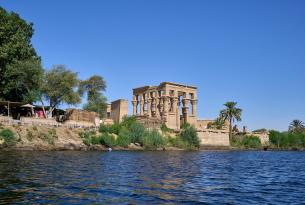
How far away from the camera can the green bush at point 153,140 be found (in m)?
67.3

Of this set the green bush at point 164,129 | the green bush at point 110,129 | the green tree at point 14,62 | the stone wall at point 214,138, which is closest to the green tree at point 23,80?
the green tree at point 14,62

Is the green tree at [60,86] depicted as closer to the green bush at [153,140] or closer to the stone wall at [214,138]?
the green bush at [153,140]

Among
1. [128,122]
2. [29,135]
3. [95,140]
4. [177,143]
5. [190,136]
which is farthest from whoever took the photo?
[190,136]

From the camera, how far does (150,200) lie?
14430 millimetres

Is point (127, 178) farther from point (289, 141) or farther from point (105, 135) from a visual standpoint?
point (289, 141)

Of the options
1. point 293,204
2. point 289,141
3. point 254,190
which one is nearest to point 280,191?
point 254,190

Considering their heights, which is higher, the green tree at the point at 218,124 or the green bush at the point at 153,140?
the green tree at the point at 218,124

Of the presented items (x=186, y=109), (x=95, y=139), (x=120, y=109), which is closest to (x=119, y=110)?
(x=120, y=109)

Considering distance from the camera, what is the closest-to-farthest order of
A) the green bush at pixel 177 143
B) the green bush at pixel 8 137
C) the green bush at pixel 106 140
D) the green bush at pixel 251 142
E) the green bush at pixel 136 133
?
the green bush at pixel 8 137, the green bush at pixel 106 140, the green bush at pixel 136 133, the green bush at pixel 177 143, the green bush at pixel 251 142

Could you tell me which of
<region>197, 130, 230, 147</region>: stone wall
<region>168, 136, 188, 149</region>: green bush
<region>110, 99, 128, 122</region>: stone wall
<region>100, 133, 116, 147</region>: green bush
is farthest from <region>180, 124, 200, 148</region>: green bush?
<region>100, 133, 116, 147</region>: green bush

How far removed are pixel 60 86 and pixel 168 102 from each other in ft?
98.6

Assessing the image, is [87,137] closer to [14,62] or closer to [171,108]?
[14,62]

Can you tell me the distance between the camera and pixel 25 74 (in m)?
59.7

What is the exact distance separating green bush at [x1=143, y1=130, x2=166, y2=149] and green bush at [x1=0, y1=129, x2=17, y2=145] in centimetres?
2538
